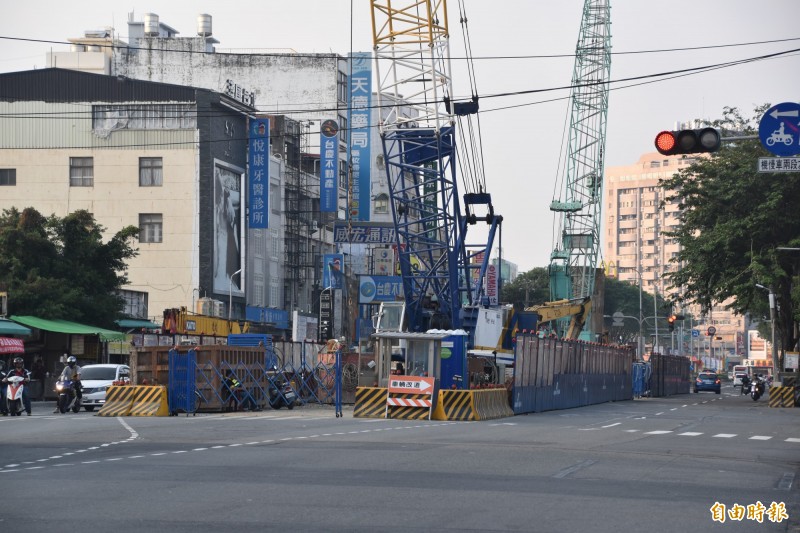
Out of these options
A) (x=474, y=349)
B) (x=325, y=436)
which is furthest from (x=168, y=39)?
(x=325, y=436)

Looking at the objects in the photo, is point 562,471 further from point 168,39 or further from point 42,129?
point 168,39

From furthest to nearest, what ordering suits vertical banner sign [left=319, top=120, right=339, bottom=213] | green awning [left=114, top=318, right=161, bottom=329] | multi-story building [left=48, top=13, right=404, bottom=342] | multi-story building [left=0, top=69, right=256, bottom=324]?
multi-story building [left=48, top=13, right=404, bottom=342] < vertical banner sign [left=319, top=120, right=339, bottom=213] < multi-story building [left=0, top=69, right=256, bottom=324] < green awning [left=114, top=318, right=161, bottom=329]

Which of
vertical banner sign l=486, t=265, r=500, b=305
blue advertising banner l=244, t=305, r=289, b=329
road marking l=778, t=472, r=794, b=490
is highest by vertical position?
vertical banner sign l=486, t=265, r=500, b=305

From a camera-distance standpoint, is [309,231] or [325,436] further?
[309,231]

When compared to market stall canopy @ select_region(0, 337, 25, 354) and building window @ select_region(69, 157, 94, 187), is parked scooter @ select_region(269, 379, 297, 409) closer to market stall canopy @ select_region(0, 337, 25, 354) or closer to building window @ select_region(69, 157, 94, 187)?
market stall canopy @ select_region(0, 337, 25, 354)

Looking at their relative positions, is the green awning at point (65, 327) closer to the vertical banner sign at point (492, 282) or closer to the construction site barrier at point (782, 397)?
the vertical banner sign at point (492, 282)

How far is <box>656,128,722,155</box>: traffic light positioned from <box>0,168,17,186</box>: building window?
201ft

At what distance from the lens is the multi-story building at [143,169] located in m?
73.2

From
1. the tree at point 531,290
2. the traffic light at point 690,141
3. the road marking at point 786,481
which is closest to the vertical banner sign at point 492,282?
the traffic light at point 690,141

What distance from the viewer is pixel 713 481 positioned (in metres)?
16.7

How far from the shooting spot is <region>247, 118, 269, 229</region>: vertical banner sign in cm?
7600

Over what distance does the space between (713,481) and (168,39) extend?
268ft

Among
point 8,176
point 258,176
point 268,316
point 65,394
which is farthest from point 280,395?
point 8,176

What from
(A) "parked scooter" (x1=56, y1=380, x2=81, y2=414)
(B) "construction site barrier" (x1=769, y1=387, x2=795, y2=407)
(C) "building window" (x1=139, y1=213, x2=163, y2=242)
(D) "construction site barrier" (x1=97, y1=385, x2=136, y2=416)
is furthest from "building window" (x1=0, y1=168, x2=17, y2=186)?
(B) "construction site barrier" (x1=769, y1=387, x2=795, y2=407)
